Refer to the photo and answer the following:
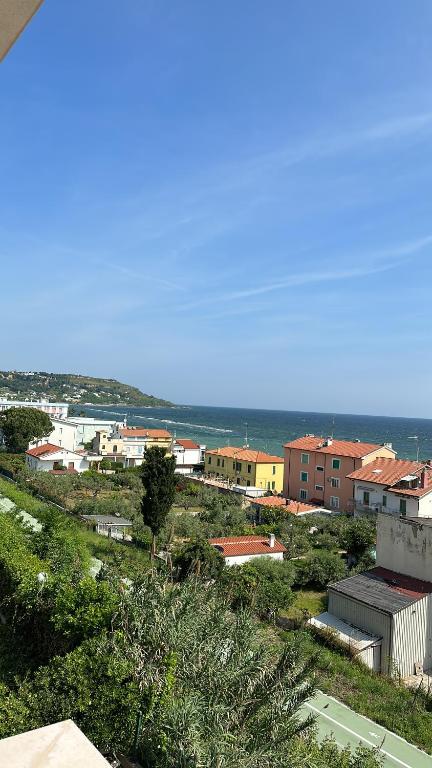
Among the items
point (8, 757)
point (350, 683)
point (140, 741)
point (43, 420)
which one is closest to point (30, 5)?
point (8, 757)

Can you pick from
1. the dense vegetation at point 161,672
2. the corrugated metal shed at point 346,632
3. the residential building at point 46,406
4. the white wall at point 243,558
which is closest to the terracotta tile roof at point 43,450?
the residential building at point 46,406

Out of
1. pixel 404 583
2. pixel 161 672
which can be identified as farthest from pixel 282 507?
pixel 161 672

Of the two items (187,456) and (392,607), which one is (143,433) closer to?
(187,456)

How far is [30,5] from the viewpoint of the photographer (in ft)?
5.74

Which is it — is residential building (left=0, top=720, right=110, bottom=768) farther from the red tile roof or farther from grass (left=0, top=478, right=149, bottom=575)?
the red tile roof

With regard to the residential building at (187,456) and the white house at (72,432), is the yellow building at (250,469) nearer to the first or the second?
the residential building at (187,456)

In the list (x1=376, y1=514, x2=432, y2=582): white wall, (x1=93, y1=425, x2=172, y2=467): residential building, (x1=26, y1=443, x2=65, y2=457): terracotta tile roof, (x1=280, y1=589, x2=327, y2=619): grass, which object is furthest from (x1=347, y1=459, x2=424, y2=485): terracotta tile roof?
(x1=26, y1=443, x2=65, y2=457): terracotta tile roof

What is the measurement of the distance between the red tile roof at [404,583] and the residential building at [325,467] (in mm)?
26019

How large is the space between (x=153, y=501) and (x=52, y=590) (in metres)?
10.0

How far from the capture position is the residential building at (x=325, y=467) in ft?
145

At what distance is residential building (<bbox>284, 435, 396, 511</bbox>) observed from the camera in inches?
1743

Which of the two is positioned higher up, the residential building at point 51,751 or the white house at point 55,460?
the residential building at point 51,751

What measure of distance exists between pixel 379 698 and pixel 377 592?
15.9ft

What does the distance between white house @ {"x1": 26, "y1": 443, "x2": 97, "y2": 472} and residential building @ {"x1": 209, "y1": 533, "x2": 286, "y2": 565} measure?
2868 cm
